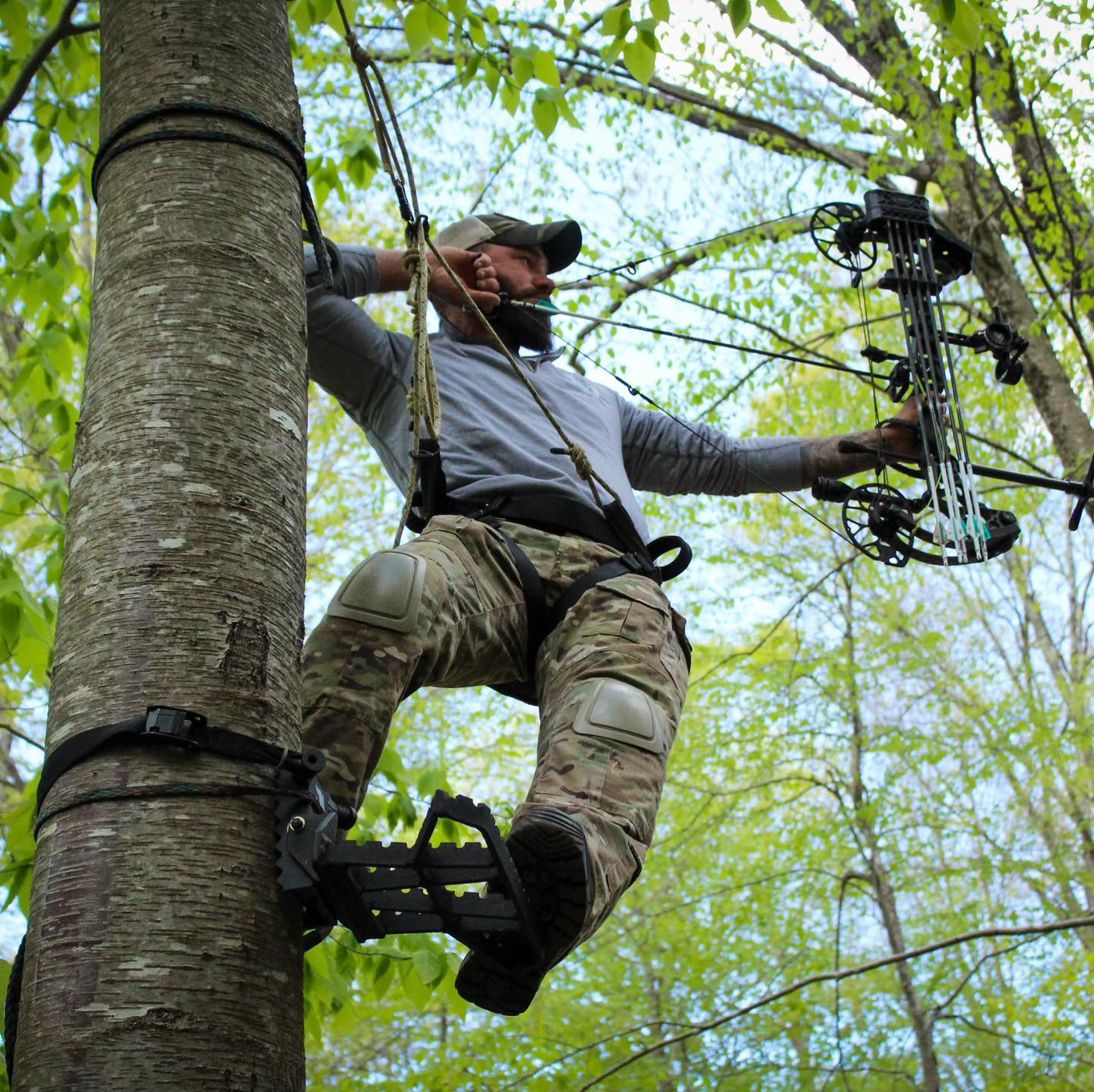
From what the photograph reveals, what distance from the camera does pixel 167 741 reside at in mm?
1621

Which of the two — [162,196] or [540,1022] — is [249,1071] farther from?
[540,1022]

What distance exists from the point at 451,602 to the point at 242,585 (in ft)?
2.23

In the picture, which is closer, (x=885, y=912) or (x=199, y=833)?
(x=199, y=833)

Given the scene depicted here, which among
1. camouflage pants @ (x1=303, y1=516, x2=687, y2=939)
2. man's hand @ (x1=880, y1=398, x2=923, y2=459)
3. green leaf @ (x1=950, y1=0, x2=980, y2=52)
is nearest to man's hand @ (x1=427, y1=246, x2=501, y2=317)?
camouflage pants @ (x1=303, y1=516, x2=687, y2=939)

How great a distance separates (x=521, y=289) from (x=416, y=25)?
3.25 feet

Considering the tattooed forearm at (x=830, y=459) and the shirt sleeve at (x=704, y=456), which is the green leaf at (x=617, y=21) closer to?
the shirt sleeve at (x=704, y=456)

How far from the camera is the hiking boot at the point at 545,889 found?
196cm

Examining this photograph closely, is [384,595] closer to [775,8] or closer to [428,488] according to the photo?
[428,488]

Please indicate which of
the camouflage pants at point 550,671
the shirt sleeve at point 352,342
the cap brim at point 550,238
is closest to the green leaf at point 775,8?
the cap brim at point 550,238

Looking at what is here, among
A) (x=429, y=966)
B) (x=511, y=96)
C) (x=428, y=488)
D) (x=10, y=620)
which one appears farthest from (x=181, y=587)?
(x=511, y=96)

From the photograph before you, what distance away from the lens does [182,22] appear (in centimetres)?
223

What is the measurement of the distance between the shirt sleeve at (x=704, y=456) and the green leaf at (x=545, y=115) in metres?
0.95

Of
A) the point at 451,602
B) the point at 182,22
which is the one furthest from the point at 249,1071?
the point at 182,22

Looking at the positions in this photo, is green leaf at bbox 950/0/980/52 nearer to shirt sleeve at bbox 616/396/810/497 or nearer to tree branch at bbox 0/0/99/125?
shirt sleeve at bbox 616/396/810/497
